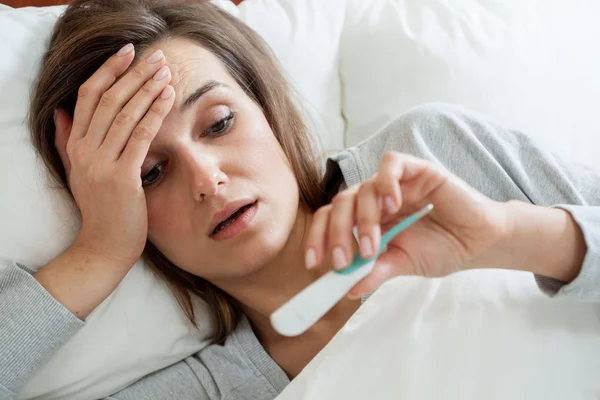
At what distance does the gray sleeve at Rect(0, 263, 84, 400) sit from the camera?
84cm

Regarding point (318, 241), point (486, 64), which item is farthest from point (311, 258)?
point (486, 64)

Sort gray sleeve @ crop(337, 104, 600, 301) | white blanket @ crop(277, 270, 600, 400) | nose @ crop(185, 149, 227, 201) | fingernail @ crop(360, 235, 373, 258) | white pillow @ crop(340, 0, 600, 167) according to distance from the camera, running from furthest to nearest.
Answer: white pillow @ crop(340, 0, 600, 167) → gray sleeve @ crop(337, 104, 600, 301) → nose @ crop(185, 149, 227, 201) → white blanket @ crop(277, 270, 600, 400) → fingernail @ crop(360, 235, 373, 258)

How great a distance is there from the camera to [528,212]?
737 millimetres

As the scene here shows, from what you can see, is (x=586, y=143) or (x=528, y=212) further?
(x=586, y=143)

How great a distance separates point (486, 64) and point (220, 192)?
0.63m

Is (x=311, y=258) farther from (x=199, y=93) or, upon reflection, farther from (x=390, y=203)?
(x=199, y=93)

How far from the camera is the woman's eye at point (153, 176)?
2.88ft

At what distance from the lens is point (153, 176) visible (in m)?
0.89

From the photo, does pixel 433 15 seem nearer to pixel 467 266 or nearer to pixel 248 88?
pixel 248 88

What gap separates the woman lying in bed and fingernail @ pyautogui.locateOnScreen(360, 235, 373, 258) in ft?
0.34

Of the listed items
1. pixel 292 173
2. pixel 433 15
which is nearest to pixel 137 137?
pixel 292 173

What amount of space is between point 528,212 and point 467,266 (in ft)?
0.32

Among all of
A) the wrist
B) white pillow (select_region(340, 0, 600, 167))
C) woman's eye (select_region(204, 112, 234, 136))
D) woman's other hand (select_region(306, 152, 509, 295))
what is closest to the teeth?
woman's eye (select_region(204, 112, 234, 136))

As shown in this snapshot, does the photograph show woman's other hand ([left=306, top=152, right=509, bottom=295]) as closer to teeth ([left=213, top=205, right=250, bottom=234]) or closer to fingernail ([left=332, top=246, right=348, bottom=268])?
fingernail ([left=332, top=246, right=348, bottom=268])
